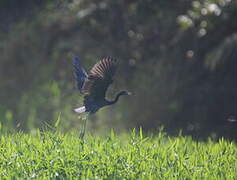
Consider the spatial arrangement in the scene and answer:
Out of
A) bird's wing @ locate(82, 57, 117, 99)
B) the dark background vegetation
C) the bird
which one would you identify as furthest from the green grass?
the dark background vegetation

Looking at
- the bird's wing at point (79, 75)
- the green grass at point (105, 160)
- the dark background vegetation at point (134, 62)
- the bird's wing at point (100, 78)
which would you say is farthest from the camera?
the dark background vegetation at point (134, 62)

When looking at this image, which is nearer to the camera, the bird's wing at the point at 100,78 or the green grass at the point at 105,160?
the green grass at the point at 105,160

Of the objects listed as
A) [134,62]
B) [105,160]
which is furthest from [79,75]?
[134,62]

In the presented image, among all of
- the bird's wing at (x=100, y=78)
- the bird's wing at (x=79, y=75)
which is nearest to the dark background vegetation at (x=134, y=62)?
the bird's wing at (x=79, y=75)

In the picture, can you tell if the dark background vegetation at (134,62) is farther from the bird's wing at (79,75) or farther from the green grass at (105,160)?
the green grass at (105,160)

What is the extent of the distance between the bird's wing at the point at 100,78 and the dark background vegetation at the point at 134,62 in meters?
4.35

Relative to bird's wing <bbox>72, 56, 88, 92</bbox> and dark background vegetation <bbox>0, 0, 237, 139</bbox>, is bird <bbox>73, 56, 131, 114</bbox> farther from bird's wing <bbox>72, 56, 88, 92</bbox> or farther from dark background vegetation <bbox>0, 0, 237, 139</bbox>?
dark background vegetation <bbox>0, 0, 237, 139</bbox>

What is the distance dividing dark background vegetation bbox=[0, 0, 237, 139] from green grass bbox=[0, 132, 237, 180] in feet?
14.3

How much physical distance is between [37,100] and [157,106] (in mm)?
2007

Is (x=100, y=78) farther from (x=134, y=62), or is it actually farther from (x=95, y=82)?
(x=134, y=62)

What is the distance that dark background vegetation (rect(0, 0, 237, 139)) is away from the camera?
34.5 feet

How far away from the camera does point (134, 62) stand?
1140cm

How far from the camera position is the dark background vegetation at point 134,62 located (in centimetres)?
1052

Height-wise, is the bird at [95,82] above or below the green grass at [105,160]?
above
